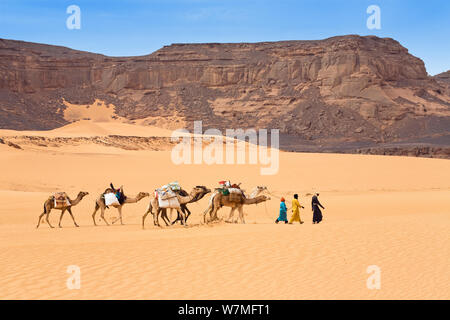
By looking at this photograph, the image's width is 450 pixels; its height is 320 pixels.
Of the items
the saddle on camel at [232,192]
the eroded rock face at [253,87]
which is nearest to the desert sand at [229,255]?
the saddle on camel at [232,192]

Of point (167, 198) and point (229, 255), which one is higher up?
point (167, 198)

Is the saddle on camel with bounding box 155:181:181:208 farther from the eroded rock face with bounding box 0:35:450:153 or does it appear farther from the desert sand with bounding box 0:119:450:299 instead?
the eroded rock face with bounding box 0:35:450:153

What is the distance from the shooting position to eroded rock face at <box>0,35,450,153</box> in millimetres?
91000

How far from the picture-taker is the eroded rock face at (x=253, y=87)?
299 ft

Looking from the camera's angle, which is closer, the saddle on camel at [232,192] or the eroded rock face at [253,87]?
the saddle on camel at [232,192]

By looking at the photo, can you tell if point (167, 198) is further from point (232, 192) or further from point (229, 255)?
point (229, 255)

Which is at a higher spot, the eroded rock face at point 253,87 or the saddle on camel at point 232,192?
the eroded rock face at point 253,87

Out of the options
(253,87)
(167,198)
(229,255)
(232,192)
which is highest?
(253,87)

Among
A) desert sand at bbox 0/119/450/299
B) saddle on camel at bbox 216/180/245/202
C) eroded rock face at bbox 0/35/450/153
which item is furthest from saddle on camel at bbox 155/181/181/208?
eroded rock face at bbox 0/35/450/153

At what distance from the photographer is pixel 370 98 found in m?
93.7

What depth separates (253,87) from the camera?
4055 inches

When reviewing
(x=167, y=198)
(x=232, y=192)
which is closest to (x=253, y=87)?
(x=232, y=192)

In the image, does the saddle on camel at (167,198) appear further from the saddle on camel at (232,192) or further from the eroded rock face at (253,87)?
the eroded rock face at (253,87)
